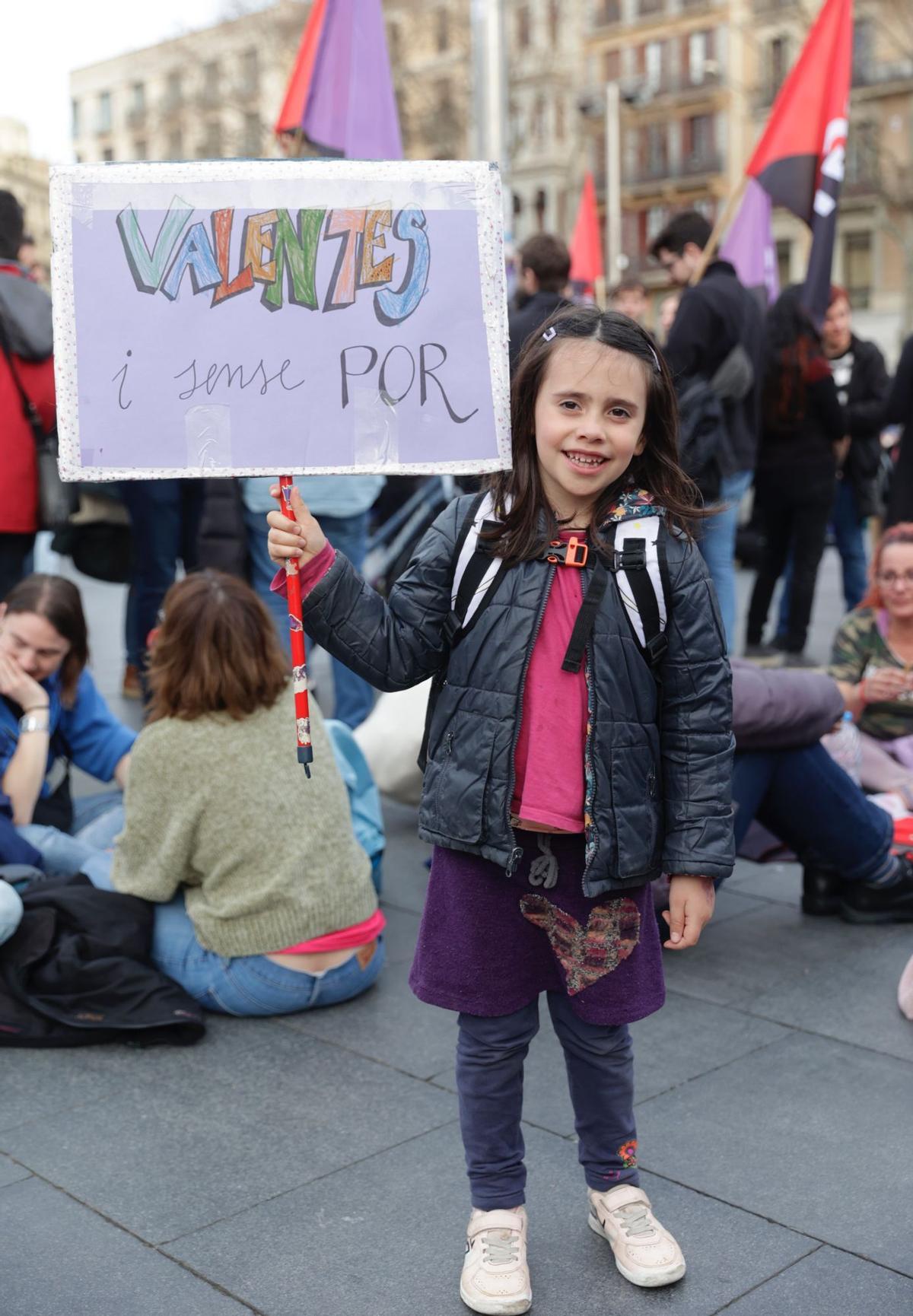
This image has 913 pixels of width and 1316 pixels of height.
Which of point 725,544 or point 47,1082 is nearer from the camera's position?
point 47,1082

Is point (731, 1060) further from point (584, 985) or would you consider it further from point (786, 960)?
point (584, 985)

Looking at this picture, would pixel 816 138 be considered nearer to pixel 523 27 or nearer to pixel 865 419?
pixel 865 419

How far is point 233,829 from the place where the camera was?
11.2ft

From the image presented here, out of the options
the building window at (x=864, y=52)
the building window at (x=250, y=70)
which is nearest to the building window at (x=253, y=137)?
the building window at (x=250, y=70)

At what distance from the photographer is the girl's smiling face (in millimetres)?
2365

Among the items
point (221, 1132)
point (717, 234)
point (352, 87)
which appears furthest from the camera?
point (717, 234)

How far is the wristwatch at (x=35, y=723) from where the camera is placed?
411cm

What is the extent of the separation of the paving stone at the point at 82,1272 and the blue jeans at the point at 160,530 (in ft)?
12.6

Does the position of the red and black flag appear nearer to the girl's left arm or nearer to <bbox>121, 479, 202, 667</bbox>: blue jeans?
<bbox>121, 479, 202, 667</bbox>: blue jeans

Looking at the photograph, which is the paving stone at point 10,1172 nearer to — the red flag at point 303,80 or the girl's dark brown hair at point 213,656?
the girl's dark brown hair at point 213,656

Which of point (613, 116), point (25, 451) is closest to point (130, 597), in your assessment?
Result: point (25, 451)

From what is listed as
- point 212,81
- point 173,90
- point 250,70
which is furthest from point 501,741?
point 173,90

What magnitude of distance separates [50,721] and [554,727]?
2.30 meters

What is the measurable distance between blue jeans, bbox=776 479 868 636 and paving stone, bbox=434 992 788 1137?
529cm
